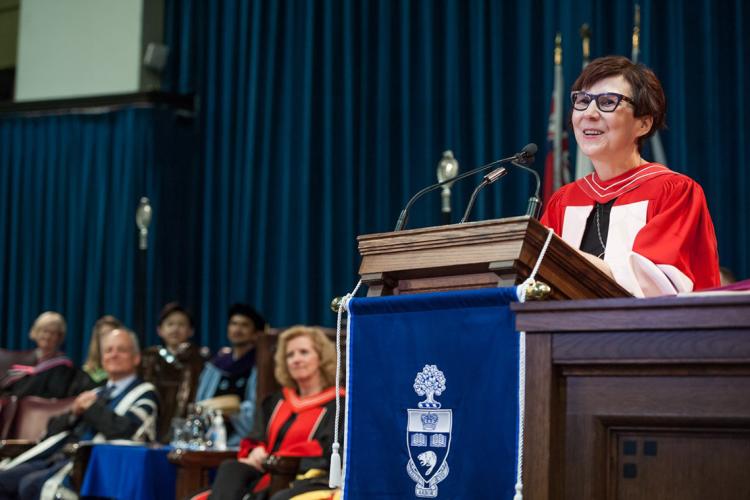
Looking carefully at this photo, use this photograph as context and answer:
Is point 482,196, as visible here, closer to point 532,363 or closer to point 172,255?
point 172,255

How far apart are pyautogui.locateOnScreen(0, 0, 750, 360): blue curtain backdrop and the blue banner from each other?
18.1 ft

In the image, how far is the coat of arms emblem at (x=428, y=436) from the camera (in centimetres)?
219

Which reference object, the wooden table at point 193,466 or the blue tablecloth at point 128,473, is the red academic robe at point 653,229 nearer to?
the wooden table at point 193,466

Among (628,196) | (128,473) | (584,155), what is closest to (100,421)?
(128,473)

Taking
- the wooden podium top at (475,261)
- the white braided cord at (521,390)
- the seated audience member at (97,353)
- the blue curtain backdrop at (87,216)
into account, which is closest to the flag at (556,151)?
the seated audience member at (97,353)

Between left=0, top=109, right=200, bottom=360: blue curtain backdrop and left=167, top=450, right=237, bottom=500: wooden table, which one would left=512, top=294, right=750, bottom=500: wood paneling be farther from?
left=0, top=109, right=200, bottom=360: blue curtain backdrop

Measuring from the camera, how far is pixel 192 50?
10094 millimetres

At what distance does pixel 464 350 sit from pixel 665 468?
0.46m

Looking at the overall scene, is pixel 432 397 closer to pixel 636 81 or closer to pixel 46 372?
pixel 636 81

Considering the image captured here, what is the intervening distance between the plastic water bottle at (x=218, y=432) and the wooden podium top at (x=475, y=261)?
421 cm

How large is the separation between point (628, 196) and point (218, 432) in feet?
13.9

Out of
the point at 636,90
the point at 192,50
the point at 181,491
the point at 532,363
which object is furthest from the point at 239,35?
the point at 532,363

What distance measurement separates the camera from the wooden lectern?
1859mm

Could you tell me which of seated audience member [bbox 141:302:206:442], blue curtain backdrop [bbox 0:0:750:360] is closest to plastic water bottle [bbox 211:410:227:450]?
seated audience member [bbox 141:302:206:442]
